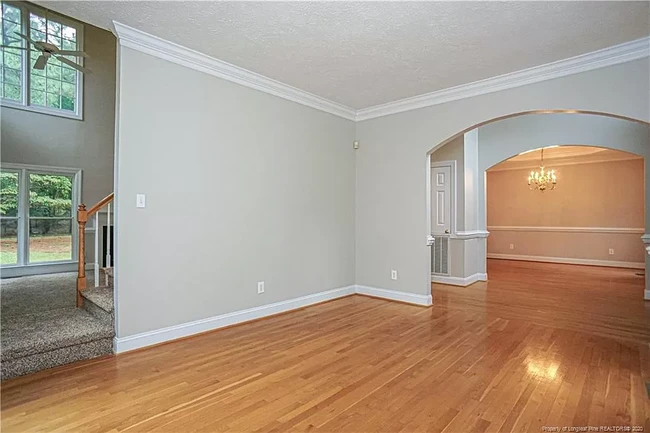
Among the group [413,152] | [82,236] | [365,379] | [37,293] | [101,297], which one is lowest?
[365,379]

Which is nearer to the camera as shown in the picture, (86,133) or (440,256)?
(440,256)

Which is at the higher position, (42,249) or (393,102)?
(393,102)

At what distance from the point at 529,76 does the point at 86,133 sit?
7140mm

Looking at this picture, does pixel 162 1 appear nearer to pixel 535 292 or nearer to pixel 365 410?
pixel 365 410

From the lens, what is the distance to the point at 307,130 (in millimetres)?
4559

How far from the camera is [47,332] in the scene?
9.04ft

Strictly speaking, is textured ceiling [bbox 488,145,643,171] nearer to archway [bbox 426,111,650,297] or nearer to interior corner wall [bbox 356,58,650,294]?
archway [bbox 426,111,650,297]

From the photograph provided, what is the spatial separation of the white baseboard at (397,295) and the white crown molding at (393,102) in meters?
2.51

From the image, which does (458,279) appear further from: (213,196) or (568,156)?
(568,156)

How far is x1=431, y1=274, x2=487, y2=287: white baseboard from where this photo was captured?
5957mm

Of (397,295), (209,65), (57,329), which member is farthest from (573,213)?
(57,329)

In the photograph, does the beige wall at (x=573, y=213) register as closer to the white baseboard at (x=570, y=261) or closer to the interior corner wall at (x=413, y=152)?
the white baseboard at (x=570, y=261)

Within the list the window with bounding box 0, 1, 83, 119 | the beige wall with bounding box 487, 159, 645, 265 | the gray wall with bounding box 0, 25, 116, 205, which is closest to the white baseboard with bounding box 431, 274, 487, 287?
the beige wall with bounding box 487, 159, 645, 265

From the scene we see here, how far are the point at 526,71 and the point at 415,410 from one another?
3.50 m
